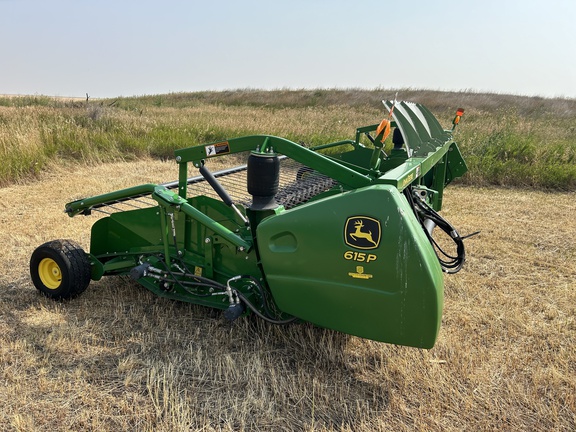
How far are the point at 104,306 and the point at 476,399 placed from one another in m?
2.48

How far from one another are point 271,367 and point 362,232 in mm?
1015

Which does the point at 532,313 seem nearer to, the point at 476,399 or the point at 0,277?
the point at 476,399

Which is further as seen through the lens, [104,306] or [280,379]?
[104,306]

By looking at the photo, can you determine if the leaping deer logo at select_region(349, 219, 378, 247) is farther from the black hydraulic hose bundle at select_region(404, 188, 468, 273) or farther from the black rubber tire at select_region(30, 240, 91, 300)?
the black rubber tire at select_region(30, 240, 91, 300)

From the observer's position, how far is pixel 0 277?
3.88m

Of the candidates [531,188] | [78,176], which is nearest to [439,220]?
[531,188]

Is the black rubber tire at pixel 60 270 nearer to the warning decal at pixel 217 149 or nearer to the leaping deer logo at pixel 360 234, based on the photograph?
the warning decal at pixel 217 149

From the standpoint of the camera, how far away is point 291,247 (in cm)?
242

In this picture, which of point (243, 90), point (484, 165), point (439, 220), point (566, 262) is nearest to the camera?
point (439, 220)

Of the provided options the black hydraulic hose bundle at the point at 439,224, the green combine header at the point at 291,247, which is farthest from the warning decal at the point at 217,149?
the black hydraulic hose bundle at the point at 439,224

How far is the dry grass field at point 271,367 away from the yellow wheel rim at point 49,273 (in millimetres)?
125

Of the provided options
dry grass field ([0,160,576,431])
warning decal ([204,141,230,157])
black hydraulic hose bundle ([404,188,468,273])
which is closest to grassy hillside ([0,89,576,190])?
dry grass field ([0,160,576,431])

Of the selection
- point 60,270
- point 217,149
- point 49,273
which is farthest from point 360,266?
point 49,273

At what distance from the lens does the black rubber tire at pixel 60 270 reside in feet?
10.9
